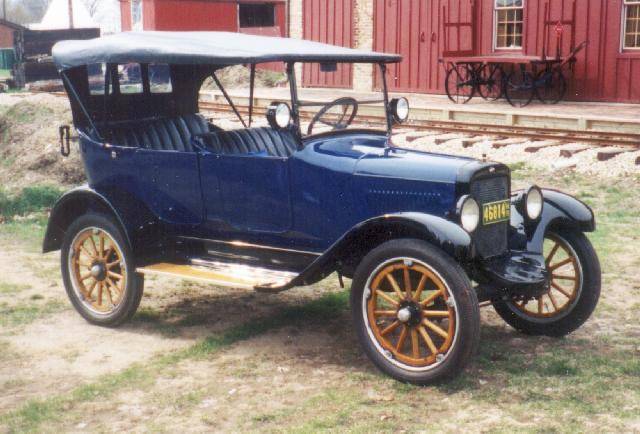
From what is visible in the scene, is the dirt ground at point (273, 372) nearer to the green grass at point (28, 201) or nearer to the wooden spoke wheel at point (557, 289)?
the wooden spoke wheel at point (557, 289)

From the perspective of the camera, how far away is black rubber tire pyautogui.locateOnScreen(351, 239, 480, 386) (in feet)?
16.2

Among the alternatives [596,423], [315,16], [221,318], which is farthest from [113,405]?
[315,16]

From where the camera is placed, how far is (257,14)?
1313 inches

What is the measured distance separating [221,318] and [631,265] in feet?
11.3

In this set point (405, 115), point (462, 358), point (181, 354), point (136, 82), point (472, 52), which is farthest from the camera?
point (472, 52)

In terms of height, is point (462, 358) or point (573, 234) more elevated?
point (573, 234)

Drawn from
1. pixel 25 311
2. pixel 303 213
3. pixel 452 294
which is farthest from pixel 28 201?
pixel 452 294

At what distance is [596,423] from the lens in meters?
4.55

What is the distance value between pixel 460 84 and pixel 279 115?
14.9m

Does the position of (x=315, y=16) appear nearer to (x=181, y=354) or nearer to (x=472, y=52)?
(x=472, y=52)

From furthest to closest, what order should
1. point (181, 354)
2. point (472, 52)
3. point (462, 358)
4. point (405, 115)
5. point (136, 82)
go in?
point (472, 52), point (136, 82), point (405, 115), point (181, 354), point (462, 358)

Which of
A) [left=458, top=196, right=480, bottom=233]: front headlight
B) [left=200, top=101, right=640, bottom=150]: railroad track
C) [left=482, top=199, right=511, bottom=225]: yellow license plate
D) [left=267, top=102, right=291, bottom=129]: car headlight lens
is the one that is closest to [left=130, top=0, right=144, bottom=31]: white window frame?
[left=200, top=101, right=640, bottom=150]: railroad track

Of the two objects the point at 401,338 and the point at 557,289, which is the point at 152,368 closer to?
the point at 401,338

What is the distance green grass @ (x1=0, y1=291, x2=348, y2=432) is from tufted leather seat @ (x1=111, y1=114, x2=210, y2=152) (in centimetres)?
144
